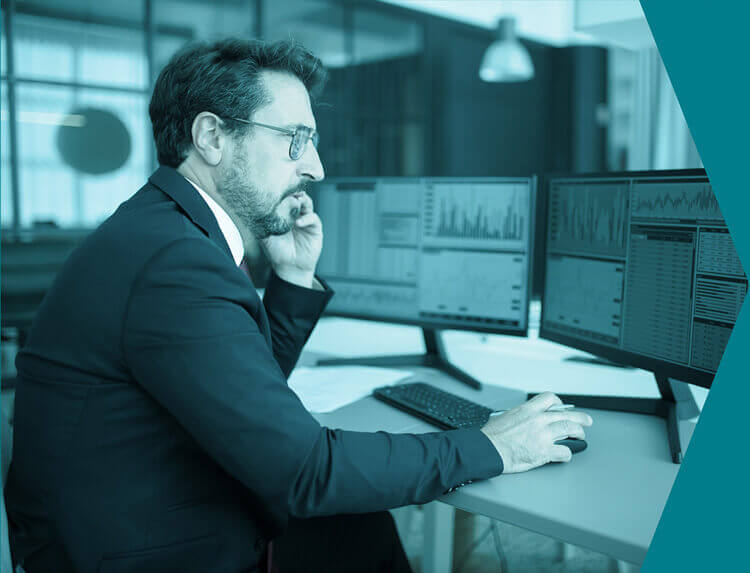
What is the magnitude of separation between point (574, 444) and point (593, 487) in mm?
118

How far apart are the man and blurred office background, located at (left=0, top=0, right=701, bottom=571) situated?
73 cm

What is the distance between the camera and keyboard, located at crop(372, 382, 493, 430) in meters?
1.26

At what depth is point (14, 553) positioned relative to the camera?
3.59ft

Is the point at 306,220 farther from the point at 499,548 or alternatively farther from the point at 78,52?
the point at 78,52

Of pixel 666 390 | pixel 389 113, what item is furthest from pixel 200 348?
pixel 389 113

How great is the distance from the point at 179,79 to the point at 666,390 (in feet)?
3.65

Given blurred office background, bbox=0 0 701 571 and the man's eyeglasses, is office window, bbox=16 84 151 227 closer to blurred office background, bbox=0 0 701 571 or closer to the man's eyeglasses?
blurred office background, bbox=0 0 701 571

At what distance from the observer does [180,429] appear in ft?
3.25

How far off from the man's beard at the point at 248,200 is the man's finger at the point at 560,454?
2.12ft

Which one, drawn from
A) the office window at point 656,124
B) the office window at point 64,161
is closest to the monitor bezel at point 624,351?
the office window at point 656,124

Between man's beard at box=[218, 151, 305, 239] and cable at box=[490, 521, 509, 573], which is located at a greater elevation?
man's beard at box=[218, 151, 305, 239]

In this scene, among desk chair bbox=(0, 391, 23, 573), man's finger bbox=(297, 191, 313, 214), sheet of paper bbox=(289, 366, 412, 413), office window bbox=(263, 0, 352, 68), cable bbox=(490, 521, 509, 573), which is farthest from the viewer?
office window bbox=(263, 0, 352, 68)
